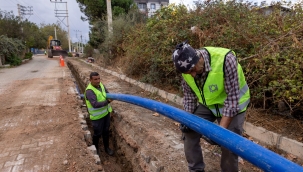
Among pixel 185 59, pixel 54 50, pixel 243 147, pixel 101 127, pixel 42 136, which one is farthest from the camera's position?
pixel 54 50

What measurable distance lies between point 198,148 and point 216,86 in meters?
0.84

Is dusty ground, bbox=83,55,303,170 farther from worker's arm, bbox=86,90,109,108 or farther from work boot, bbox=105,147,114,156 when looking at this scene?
work boot, bbox=105,147,114,156

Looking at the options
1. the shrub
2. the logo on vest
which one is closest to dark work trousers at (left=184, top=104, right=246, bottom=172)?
the logo on vest

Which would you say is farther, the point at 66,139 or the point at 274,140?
the point at 66,139

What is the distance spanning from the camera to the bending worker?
180 centimetres

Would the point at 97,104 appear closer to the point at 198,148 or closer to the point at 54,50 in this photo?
the point at 198,148

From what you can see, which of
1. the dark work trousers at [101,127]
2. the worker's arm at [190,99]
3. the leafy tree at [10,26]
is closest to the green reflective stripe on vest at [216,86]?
the worker's arm at [190,99]

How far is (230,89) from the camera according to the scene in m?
1.87

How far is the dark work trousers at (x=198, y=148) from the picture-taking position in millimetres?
2092

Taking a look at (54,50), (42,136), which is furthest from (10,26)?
(42,136)

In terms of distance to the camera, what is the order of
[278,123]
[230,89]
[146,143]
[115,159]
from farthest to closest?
[115,159] → [146,143] → [278,123] → [230,89]

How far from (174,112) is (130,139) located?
2.21 metres

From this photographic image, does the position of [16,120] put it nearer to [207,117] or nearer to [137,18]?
[207,117]

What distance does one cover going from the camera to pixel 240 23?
4.64 meters
